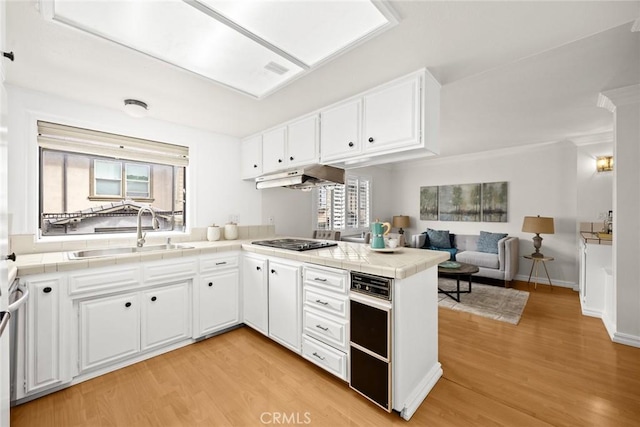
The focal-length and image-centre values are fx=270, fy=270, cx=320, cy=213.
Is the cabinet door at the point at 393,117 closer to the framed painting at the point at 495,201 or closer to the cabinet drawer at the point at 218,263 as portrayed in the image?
the cabinet drawer at the point at 218,263

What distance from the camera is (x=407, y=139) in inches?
76.7

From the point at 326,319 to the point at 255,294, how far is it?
0.95 meters

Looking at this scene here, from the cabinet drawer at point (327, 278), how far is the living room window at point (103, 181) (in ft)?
6.37

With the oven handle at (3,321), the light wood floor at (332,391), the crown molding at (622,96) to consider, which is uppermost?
the crown molding at (622,96)

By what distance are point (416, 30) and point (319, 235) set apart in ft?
10.2

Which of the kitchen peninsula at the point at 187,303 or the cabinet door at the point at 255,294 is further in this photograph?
the cabinet door at the point at 255,294

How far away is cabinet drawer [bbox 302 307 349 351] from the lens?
185 cm

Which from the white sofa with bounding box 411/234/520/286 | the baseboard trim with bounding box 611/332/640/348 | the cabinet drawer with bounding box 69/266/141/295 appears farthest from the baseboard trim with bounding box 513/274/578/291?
the cabinet drawer with bounding box 69/266/141/295

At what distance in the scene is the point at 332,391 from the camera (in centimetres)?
185

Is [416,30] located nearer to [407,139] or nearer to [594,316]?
[407,139]

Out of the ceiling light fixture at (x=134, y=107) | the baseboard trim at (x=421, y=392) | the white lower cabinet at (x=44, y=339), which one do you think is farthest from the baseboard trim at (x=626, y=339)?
the ceiling light fixture at (x=134, y=107)

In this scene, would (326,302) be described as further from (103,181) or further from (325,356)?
(103,181)

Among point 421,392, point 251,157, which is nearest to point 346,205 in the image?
point 251,157

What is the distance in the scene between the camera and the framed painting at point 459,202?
17.5 ft
